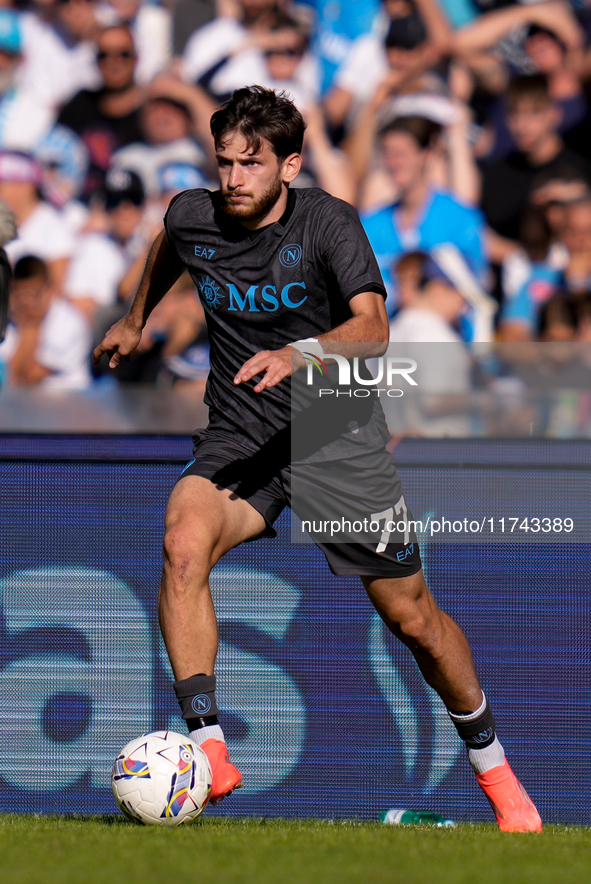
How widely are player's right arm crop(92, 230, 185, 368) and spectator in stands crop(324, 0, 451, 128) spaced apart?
12.9ft

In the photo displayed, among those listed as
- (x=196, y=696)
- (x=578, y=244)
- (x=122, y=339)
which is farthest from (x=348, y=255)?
(x=578, y=244)

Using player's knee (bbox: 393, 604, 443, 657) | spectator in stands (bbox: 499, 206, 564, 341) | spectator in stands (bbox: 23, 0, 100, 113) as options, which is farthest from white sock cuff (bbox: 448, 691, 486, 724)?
spectator in stands (bbox: 23, 0, 100, 113)

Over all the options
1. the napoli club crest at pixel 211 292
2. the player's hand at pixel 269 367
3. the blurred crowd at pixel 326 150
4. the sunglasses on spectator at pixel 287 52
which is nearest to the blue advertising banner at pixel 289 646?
the napoli club crest at pixel 211 292

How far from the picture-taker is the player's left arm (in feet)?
9.42

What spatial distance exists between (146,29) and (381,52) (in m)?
1.65

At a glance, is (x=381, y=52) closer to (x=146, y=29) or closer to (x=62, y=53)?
(x=146, y=29)

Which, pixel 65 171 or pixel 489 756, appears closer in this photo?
pixel 489 756

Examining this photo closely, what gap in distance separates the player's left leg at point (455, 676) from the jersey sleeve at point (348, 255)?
96 centimetres

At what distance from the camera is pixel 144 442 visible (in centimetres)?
412

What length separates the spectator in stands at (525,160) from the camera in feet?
23.0

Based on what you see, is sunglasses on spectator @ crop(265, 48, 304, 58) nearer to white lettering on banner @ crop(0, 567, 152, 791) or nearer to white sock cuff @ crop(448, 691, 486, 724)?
white lettering on banner @ crop(0, 567, 152, 791)

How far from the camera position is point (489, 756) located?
3699 millimetres

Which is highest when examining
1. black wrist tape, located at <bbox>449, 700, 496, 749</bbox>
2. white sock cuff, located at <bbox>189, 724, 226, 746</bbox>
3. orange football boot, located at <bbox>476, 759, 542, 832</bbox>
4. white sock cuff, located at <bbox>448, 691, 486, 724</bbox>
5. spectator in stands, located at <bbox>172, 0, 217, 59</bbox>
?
spectator in stands, located at <bbox>172, 0, 217, 59</bbox>

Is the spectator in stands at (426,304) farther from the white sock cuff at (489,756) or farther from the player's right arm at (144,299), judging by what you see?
the white sock cuff at (489,756)
